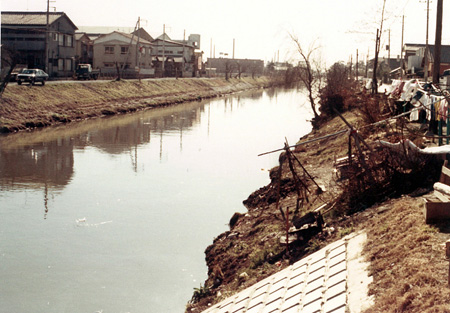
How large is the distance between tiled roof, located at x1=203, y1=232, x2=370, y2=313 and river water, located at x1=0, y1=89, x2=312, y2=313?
2.25 meters

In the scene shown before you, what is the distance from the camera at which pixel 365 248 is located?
8359 millimetres

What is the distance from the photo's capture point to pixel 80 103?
4028 cm

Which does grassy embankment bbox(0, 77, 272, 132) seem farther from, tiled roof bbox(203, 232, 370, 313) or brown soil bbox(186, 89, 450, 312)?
tiled roof bbox(203, 232, 370, 313)

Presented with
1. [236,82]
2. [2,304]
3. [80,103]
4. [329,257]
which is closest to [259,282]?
[329,257]

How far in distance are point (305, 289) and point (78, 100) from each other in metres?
35.1

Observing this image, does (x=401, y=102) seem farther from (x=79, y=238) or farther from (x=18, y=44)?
(x=18, y=44)

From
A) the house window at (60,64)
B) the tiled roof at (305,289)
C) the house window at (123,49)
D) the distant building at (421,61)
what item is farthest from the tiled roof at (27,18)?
the tiled roof at (305,289)

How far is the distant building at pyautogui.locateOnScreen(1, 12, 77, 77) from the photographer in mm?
53781

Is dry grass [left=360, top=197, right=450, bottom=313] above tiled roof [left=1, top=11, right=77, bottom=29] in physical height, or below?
below

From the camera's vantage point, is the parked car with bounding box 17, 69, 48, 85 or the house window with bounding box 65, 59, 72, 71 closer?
the parked car with bounding box 17, 69, 48, 85

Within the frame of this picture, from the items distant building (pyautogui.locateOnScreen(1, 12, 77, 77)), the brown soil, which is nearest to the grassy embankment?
distant building (pyautogui.locateOnScreen(1, 12, 77, 77))

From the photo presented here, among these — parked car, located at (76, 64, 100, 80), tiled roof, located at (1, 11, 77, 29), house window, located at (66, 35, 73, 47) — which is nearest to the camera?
parked car, located at (76, 64, 100, 80)

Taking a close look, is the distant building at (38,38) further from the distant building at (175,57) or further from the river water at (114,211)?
the distant building at (175,57)

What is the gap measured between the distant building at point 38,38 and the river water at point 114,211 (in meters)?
23.5
